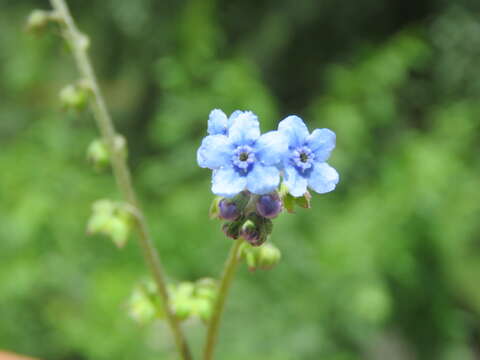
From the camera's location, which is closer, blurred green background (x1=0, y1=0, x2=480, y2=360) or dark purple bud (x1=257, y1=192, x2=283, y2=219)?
dark purple bud (x1=257, y1=192, x2=283, y2=219)

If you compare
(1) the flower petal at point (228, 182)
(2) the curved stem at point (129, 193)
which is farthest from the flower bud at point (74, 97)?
(1) the flower petal at point (228, 182)

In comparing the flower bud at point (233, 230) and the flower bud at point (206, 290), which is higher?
the flower bud at point (206, 290)

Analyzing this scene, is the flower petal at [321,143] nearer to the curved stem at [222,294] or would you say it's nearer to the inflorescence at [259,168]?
the inflorescence at [259,168]

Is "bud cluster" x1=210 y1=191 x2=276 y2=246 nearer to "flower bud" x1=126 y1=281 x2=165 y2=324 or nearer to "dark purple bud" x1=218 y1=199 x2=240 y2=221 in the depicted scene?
"dark purple bud" x1=218 y1=199 x2=240 y2=221

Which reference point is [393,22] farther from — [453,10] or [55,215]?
[55,215]

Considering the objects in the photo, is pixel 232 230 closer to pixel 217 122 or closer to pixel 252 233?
pixel 252 233

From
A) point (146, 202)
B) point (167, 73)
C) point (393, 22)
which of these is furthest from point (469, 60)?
point (146, 202)

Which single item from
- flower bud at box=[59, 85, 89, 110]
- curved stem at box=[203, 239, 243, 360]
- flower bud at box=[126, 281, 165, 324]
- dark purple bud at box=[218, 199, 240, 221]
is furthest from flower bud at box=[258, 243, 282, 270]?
flower bud at box=[59, 85, 89, 110]
